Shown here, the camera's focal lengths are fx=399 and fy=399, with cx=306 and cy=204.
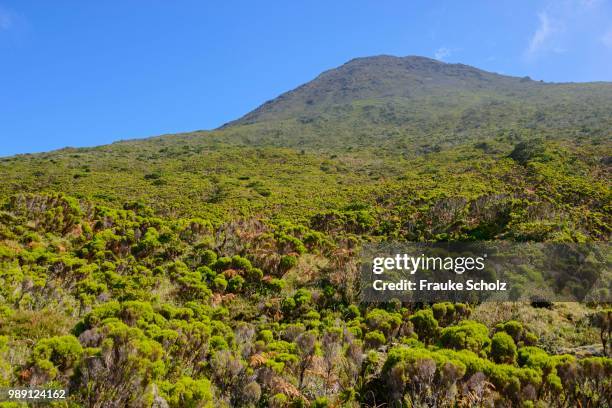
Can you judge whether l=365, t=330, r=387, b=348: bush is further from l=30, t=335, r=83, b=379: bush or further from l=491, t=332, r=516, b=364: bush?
l=30, t=335, r=83, b=379: bush

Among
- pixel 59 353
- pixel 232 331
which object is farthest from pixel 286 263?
pixel 59 353

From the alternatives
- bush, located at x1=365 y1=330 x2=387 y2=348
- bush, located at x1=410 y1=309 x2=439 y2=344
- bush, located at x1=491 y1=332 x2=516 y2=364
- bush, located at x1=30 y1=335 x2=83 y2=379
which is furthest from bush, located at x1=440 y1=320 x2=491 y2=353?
bush, located at x1=30 y1=335 x2=83 y2=379

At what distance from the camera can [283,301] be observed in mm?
9508

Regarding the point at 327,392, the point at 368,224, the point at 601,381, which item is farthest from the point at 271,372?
the point at 368,224

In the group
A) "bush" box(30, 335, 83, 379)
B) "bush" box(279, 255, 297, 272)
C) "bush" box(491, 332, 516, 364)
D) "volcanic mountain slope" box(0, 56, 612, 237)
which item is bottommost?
"bush" box(491, 332, 516, 364)

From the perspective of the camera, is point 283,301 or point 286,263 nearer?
point 283,301

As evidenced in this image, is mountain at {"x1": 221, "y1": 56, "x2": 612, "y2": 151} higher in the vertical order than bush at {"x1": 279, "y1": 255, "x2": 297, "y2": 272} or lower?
higher

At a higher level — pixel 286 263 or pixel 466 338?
pixel 286 263

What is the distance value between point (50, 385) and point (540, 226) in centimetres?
1372

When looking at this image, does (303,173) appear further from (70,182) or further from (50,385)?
(50,385)

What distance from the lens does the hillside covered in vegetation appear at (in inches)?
206

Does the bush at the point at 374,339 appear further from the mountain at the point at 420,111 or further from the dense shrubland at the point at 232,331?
the mountain at the point at 420,111

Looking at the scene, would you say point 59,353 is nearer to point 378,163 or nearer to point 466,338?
point 466,338

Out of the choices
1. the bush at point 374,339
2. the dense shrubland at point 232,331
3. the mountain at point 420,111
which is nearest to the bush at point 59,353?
the dense shrubland at point 232,331
